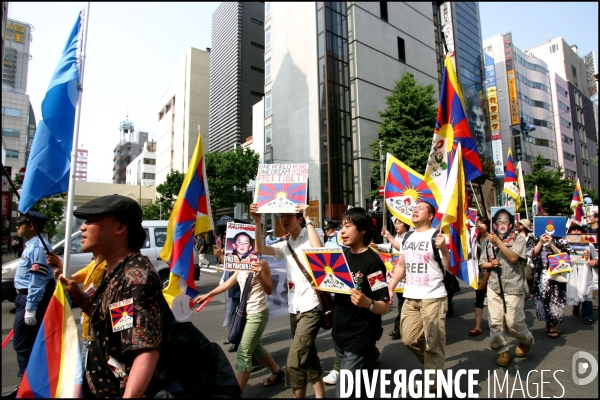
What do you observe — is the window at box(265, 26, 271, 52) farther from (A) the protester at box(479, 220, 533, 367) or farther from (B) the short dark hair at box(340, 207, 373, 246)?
(B) the short dark hair at box(340, 207, 373, 246)

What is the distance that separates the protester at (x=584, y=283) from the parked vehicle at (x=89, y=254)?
316 inches

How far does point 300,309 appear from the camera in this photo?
11.1 feet

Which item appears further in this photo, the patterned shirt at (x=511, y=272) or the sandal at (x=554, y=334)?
the sandal at (x=554, y=334)

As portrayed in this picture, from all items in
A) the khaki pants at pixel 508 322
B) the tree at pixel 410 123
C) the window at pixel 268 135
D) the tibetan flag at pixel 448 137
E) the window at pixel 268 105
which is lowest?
the khaki pants at pixel 508 322

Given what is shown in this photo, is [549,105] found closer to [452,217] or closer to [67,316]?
[452,217]

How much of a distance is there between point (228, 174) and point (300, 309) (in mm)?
22210

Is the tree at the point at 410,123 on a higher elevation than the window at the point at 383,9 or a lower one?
lower

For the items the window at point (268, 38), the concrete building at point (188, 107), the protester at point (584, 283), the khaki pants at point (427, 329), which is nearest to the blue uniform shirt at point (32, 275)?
the khaki pants at point (427, 329)

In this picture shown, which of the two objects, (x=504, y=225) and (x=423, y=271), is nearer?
(x=423, y=271)

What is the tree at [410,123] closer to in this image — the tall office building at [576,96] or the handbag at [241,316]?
the handbag at [241,316]

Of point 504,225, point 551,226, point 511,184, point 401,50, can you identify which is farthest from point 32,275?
point 401,50

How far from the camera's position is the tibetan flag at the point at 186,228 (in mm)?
4164

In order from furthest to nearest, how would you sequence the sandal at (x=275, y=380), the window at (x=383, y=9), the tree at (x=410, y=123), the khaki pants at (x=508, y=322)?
the window at (x=383, y=9), the tree at (x=410, y=123), the khaki pants at (x=508, y=322), the sandal at (x=275, y=380)

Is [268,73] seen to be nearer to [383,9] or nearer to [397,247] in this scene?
[383,9]
